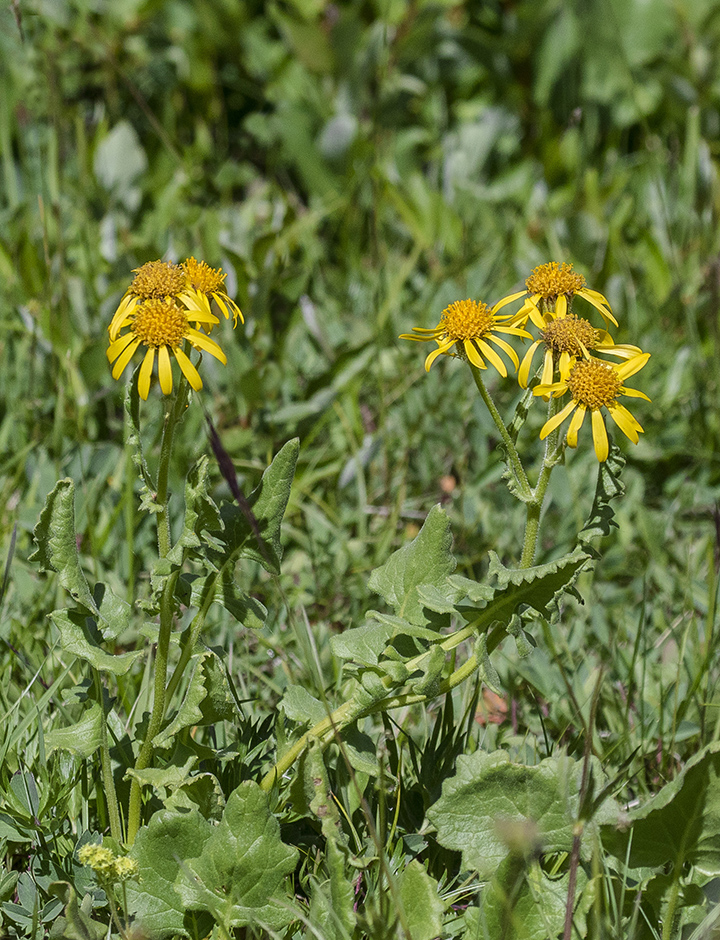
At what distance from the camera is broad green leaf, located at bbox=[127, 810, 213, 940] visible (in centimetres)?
153

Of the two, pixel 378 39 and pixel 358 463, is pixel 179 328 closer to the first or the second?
pixel 358 463

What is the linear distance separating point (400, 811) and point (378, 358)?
1.47 metres

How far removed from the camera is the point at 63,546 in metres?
1.54

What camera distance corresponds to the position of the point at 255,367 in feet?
9.58

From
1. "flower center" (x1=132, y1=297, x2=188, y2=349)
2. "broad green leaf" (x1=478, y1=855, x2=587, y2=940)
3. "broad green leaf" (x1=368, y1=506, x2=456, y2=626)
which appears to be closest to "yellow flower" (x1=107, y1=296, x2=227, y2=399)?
"flower center" (x1=132, y1=297, x2=188, y2=349)

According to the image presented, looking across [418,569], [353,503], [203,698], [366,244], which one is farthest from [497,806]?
[366,244]

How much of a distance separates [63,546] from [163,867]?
56 cm

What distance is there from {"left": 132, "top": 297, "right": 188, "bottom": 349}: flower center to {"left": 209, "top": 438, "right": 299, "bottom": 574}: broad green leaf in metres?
0.24

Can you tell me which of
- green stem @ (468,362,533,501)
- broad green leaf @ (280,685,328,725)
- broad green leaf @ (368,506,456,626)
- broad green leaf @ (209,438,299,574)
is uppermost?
green stem @ (468,362,533,501)

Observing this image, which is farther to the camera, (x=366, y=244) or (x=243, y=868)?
(x=366, y=244)

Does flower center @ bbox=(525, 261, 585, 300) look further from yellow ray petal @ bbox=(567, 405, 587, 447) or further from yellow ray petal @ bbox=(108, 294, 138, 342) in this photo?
yellow ray petal @ bbox=(108, 294, 138, 342)

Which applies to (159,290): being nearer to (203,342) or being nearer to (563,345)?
(203,342)

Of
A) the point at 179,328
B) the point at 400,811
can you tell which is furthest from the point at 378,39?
the point at 400,811

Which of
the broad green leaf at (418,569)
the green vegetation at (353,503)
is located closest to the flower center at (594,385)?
the green vegetation at (353,503)
